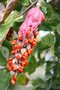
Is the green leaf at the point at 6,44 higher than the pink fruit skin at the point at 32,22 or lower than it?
lower

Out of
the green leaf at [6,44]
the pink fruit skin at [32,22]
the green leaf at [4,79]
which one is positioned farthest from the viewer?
the green leaf at [6,44]

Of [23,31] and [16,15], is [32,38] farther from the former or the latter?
[16,15]

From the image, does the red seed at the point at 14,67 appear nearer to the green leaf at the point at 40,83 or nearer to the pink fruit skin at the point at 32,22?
the pink fruit skin at the point at 32,22

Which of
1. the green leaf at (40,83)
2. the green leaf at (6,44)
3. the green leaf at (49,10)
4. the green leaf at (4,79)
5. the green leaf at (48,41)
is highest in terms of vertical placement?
the green leaf at (49,10)

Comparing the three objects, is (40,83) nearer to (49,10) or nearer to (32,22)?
(49,10)

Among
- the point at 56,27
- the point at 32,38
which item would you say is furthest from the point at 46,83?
the point at 32,38

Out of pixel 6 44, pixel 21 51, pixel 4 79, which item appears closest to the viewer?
pixel 21 51

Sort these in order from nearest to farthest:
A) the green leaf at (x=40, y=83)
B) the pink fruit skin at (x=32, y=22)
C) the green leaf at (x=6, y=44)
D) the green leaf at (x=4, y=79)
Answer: the pink fruit skin at (x=32, y=22) → the green leaf at (x=4, y=79) → the green leaf at (x=6, y=44) → the green leaf at (x=40, y=83)

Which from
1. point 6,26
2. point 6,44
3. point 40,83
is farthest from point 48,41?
point 40,83

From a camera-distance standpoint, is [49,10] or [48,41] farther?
[48,41]

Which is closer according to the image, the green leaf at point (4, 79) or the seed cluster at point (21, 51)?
the seed cluster at point (21, 51)

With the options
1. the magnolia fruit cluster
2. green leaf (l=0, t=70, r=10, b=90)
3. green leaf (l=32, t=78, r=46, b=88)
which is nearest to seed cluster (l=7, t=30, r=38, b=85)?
the magnolia fruit cluster

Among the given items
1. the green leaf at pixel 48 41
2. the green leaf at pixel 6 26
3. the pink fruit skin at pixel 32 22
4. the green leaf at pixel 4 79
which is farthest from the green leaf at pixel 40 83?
the pink fruit skin at pixel 32 22
